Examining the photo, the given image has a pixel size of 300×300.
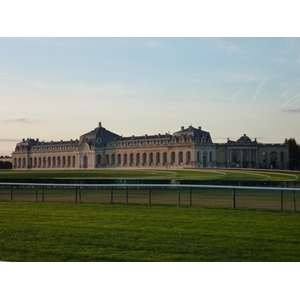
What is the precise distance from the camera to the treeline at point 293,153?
104 meters

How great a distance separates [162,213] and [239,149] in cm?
8910

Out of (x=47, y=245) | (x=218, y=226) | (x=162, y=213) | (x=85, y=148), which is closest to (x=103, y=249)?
(x=47, y=245)

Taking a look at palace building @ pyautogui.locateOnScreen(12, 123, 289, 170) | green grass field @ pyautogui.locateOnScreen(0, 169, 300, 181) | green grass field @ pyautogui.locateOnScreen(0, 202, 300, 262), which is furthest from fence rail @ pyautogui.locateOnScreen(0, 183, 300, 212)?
palace building @ pyautogui.locateOnScreen(12, 123, 289, 170)

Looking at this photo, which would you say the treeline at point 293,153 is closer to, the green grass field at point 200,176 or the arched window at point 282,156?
the arched window at point 282,156

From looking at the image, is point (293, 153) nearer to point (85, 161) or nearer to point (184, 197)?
point (85, 161)

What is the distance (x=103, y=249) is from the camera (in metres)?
9.52

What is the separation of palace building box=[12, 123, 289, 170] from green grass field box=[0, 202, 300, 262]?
285 feet

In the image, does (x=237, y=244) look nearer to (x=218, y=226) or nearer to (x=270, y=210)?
(x=218, y=226)

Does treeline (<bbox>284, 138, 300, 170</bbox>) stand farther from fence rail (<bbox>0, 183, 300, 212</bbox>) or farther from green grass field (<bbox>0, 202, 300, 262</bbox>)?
green grass field (<bbox>0, 202, 300, 262</bbox>)

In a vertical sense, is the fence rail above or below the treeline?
below

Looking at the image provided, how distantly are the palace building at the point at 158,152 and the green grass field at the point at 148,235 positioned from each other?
285ft

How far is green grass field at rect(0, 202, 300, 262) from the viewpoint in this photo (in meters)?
9.03

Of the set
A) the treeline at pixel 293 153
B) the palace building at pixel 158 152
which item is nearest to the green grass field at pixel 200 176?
the palace building at pixel 158 152

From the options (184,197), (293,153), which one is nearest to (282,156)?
(293,153)
